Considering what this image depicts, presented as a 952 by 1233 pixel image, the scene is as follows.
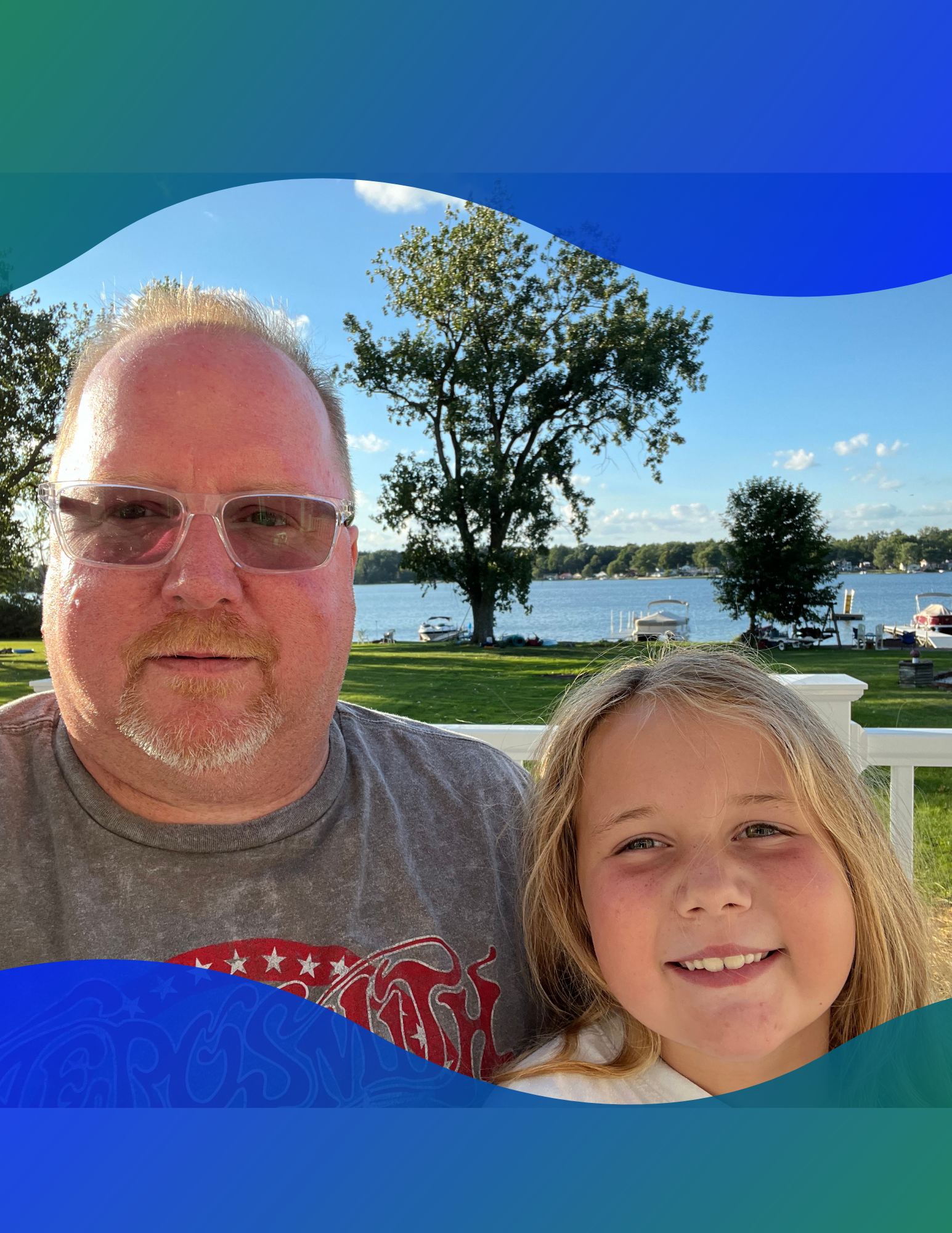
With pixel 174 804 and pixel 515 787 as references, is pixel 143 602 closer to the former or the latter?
pixel 174 804

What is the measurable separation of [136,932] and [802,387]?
116 ft

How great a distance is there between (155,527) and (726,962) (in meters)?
1.01

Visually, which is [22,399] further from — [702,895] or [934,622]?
[934,622]

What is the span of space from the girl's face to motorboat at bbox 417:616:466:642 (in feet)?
72.2

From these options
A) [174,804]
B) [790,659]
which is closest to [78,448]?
[174,804]

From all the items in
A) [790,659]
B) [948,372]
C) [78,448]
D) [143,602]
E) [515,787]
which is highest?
[948,372]

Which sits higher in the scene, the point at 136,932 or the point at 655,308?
the point at 655,308

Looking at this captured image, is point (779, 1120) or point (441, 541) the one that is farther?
point (441, 541)

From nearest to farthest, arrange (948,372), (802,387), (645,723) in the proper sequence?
1. (645,723)
2. (948,372)
3. (802,387)

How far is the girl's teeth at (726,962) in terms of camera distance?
1.07 meters

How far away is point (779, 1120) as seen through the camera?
0.87 metres

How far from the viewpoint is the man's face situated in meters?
1.22

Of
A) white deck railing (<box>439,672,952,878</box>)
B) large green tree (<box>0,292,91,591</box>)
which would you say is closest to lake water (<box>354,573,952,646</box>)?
large green tree (<box>0,292,91,591</box>)

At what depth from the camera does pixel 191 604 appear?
122 cm
